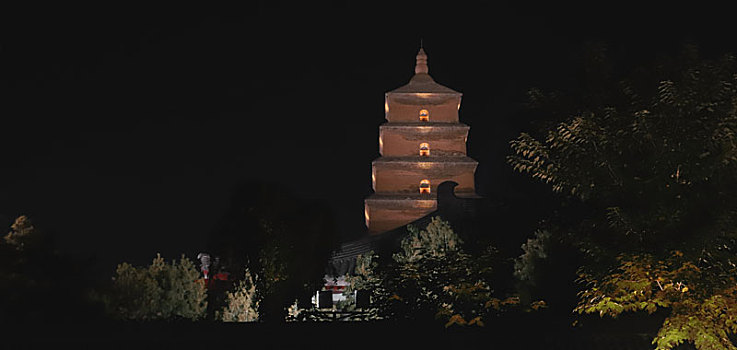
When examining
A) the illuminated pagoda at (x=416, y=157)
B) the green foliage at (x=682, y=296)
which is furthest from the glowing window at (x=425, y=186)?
the green foliage at (x=682, y=296)

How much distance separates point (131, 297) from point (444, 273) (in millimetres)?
11542

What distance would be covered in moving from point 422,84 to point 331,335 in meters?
34.4

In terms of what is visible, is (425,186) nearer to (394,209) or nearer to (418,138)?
(394,209)

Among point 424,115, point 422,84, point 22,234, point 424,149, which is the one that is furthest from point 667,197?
point 422,84

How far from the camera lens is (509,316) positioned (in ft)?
46.7

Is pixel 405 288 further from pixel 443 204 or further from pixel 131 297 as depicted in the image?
pixel 443 204

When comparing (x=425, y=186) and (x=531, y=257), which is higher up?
(x=425, y=186)

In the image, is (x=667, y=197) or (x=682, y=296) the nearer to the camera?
(x=682, y=296)

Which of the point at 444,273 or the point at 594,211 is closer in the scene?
the point at 594,211

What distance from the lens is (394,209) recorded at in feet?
144

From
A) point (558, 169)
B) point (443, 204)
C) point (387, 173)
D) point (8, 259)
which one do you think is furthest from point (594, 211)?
point (387, 173)

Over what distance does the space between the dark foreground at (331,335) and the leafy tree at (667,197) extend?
5.00 ft

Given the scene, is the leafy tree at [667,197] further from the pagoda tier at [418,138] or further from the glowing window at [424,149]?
the glowing window at [424,149]

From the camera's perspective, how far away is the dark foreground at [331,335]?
1276 cm
